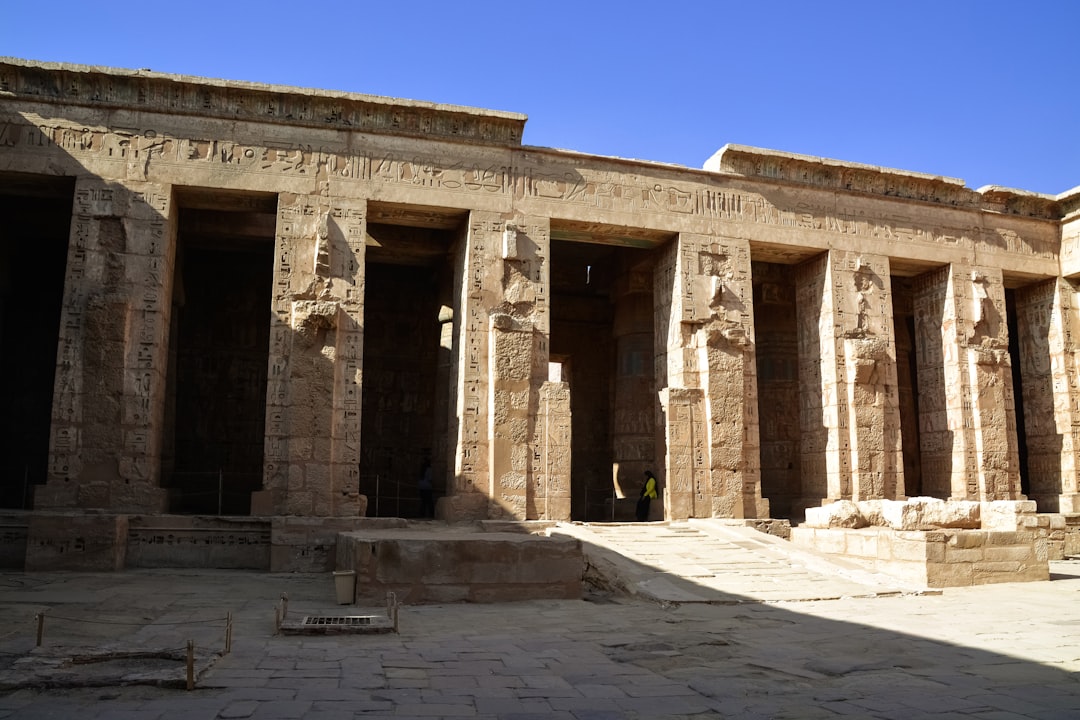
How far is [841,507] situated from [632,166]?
6577 millimetres

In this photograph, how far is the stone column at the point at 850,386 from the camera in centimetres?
1493

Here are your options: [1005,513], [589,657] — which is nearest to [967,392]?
[1005,513]

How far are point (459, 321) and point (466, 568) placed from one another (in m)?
5.96

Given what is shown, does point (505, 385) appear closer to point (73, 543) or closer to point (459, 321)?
point (459, 321)

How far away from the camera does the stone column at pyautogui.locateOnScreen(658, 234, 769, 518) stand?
14.0 meters

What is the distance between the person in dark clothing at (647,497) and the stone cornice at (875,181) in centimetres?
555

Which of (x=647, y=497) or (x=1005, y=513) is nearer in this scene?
(x=1005, y=513)

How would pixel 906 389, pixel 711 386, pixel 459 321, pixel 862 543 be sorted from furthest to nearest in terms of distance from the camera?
pixel 906 389
pixel 711 386
pixel 459 321
pixel 862 543

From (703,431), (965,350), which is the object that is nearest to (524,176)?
(703,431)

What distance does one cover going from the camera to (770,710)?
447 centimetres

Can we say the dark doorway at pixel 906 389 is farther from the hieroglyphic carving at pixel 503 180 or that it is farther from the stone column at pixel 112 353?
the stone column at pixel 112 353

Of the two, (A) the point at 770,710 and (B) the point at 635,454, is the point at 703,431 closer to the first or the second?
(B) the point at 635,454

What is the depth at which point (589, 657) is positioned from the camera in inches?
232

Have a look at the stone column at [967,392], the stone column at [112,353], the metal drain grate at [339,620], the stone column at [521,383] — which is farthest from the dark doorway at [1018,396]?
the stone column at [112,353]
